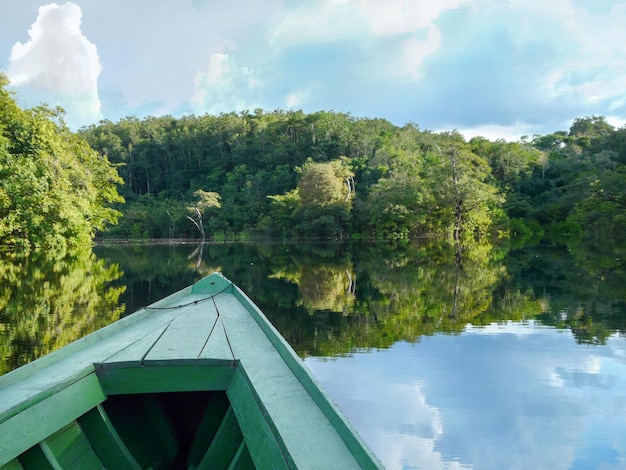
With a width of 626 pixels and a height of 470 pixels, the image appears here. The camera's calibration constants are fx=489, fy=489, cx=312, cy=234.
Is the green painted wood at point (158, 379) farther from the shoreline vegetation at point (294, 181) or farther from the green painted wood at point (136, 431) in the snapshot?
the shoreline vegetation at point (294, 181)

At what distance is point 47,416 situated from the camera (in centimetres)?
181

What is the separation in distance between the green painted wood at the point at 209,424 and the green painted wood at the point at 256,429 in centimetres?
29

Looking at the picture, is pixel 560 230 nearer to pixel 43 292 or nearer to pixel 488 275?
pixel 488 275

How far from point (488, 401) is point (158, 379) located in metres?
2.52

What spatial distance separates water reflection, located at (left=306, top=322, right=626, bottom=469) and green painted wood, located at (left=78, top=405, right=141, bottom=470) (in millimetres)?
1461

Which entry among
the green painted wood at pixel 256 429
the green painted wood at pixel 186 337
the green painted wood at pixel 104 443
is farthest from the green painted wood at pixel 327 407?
the green painted wood at pixel 104 443

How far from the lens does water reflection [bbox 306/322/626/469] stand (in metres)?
2.87

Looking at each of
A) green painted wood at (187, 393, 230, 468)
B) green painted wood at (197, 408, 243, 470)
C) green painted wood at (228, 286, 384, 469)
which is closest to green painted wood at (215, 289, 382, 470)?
green painted wood at (228, 286, 384, 469)

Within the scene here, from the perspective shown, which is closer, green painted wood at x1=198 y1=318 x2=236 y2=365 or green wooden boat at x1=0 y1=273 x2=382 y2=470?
green wooden boat at x1=0 y1=273 x2=382 y2=470

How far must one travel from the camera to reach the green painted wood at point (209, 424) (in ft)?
7.59

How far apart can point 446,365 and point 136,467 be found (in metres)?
3.11

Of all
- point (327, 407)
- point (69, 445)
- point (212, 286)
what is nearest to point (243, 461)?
point (327, 407)

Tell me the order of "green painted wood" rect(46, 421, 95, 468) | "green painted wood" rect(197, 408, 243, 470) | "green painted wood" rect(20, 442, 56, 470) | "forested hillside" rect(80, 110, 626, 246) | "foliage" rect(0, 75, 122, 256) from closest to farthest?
1. "green painted wood" rect(20, 442, 56, 470)
2. "green painted wood" rect(46, 421, 95, 468)
3. "green painted wood" rect(197, 408, 243, 470)
4. "foliage" rect(0, 75, 122, 256)
5. "forested hillside" rect(80, 110, 626, 246)

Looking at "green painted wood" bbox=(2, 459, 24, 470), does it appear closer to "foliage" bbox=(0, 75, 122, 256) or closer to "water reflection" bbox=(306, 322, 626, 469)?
"water reflection" bbox=(306, 322, 626, 469)
